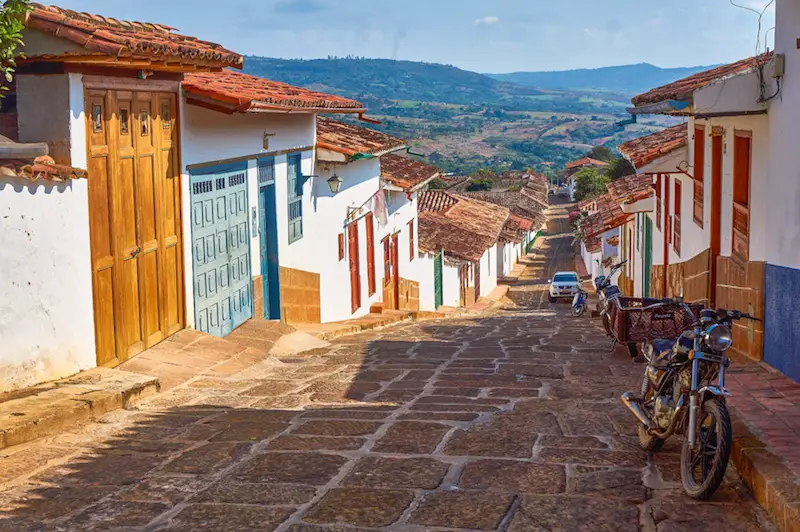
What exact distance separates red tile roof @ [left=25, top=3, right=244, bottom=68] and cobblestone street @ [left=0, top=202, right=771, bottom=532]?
2.79 m

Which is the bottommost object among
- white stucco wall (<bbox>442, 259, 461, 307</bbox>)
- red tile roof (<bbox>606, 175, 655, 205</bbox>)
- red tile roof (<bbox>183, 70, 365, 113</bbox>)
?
white stucco wall (<bbox>442, 259, 461, 307</bbox>)

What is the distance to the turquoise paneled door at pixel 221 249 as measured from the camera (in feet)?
35.9

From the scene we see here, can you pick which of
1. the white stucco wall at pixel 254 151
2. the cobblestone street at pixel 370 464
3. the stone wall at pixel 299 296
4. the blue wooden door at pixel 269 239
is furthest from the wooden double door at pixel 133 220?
the stone wall at pixel 299 296

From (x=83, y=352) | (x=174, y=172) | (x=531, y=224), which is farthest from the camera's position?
(x=531, y=224)

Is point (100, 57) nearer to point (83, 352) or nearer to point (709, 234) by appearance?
point (83, 352)

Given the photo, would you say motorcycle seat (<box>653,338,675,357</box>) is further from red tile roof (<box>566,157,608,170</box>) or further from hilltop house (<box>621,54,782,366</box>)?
red tile roof (<box>566,157,608,170</box>)

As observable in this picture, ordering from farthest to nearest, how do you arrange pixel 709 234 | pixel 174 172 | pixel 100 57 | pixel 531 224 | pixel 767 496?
pixel 531 224, pixel 709 234, pixel 174 172, pixel 100 57, pixel 767 496

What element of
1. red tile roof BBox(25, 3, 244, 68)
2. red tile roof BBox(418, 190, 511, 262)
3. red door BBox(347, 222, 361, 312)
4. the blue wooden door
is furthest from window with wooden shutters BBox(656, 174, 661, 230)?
red tile roof BBox(25, 3, 244, 68)

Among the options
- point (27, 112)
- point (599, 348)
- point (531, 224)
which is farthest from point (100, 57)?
point (531, 224)

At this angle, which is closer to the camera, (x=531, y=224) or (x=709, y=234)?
(x=709, y=234)

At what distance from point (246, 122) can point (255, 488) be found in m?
7.74

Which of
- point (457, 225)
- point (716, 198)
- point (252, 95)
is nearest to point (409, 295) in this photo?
point (457, 225)

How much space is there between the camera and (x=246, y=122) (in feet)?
40.5

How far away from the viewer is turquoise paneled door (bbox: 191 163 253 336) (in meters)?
10.9
